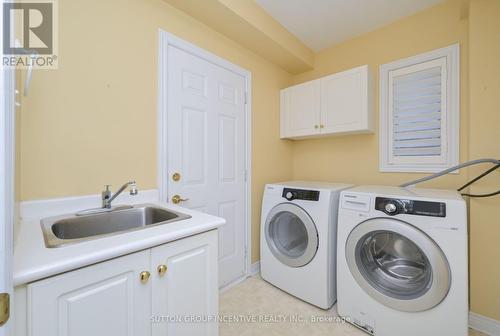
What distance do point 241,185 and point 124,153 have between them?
3.61 ft

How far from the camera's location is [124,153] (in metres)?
1.40

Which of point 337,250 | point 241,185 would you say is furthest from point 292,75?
point 337,250

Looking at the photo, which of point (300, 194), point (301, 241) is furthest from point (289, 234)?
point (300, 194)

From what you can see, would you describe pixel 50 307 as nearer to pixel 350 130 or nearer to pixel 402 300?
pixel 402 300

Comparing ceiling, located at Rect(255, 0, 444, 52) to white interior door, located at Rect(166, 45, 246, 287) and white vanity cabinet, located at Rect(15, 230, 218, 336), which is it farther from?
white vanity cabinet, located at Rect(15, 230, 218, 336)

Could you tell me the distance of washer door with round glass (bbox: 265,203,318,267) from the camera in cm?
179

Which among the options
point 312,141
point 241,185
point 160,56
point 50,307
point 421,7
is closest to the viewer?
point 50,307

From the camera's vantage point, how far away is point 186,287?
97cm

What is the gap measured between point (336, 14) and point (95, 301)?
8.53ft

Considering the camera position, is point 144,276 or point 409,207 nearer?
point 144,276

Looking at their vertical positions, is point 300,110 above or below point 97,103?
above

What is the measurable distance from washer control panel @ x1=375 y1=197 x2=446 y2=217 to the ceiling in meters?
1.68

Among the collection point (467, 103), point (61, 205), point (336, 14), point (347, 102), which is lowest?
point (61, 205)

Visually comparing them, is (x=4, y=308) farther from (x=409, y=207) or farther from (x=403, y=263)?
(x=403, y=263)
